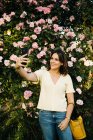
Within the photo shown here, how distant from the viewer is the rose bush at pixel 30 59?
5996 mm

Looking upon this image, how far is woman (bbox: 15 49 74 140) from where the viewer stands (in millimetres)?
4254

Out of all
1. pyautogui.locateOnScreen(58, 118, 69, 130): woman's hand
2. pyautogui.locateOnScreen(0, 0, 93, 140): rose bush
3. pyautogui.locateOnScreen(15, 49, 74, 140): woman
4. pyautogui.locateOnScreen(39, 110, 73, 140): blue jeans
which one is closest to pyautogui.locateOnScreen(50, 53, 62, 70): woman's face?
pyautogui.locateOnScreen(15, 49, 74, 140): woman

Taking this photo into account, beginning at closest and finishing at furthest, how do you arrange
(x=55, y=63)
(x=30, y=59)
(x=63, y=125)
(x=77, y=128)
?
(x=63, y=125), (x=55, y=63), (x=77, y=128), (x=30, y=59)

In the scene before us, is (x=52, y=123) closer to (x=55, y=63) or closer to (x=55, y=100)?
(x=55, y=100)

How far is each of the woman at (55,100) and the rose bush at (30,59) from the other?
4.54 feet

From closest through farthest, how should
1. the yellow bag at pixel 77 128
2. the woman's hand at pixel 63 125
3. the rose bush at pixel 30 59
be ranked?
the woman's hand at pixel 63 125
the yellow bag at pixel 77 128
the rose bush at pixel 30 59

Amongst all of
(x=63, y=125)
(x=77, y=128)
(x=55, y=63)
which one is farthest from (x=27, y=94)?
(x=63, y=125)

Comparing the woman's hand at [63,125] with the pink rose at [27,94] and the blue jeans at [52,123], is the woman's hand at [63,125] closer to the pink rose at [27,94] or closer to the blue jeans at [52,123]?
the blue jeans at [52,123]

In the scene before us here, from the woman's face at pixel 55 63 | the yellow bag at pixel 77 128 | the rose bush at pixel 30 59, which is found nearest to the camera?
the woman's face at pixel 55 63

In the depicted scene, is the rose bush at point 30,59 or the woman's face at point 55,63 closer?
the woman's face at point 55,63

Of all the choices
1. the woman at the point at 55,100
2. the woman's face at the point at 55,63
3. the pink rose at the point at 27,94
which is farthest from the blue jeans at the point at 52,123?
the pink rose at the point at 27,94

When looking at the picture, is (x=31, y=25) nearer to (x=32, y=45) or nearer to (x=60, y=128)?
(x=32, y=45)

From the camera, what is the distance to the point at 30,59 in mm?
6168

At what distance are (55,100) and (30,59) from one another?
198 centimetres
